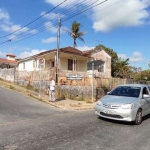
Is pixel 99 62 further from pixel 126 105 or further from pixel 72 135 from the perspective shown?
pixel 72 135

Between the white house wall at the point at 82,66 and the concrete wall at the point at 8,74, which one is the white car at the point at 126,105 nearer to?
the concrete wall at the point at 8,74

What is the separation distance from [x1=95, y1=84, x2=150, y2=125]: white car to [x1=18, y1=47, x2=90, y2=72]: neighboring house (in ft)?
50.8

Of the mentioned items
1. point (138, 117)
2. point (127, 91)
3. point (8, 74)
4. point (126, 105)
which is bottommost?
point (138, 117)

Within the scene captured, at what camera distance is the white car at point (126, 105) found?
26.7ft

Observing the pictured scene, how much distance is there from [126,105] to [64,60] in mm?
19749

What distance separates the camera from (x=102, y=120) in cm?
889

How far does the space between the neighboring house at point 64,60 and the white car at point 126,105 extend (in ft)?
50.8

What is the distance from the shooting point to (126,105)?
8.20 m

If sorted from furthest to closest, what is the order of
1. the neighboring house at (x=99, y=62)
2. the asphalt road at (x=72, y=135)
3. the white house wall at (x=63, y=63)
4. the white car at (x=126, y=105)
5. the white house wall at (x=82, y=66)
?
the neighboring house at (x=99, y=62)
the white house wall at (x=82, y=66)
the white house wall at (x=63, y=63)
the white car at (x=126, y=105)
the asphalt road at (x=72, y=135)

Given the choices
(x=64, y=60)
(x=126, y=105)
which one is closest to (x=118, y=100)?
(x=126, y=105)

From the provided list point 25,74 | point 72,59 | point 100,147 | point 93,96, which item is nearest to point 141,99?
point 100,147

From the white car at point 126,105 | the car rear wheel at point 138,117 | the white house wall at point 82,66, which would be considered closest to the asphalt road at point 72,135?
the car rear wheel at point 138,117

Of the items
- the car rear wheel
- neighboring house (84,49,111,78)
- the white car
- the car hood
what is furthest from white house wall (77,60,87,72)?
the car rear wheel

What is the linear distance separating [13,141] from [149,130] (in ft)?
15.6
